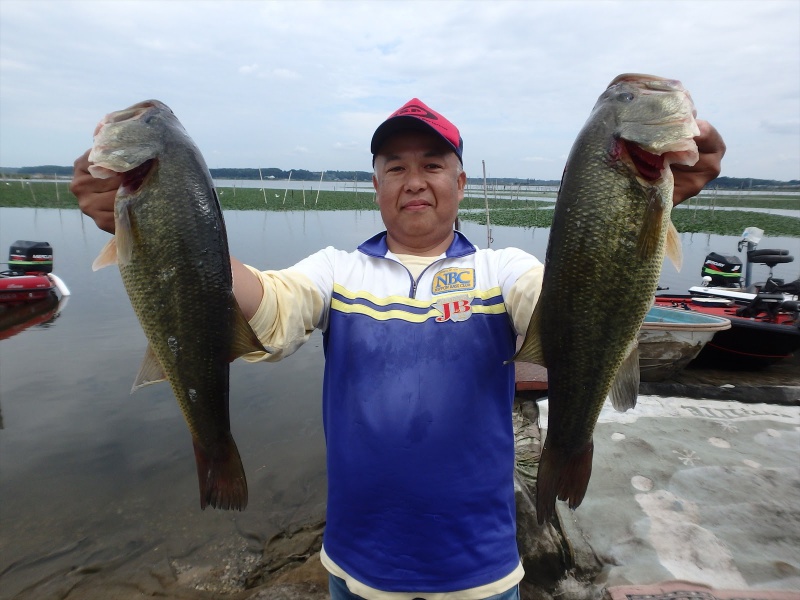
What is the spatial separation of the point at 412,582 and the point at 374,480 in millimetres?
433

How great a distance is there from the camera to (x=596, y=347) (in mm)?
1963

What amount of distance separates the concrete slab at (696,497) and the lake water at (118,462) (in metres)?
3.50

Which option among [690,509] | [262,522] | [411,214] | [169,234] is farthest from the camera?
[262,522]

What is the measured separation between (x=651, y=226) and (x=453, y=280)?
0.85m

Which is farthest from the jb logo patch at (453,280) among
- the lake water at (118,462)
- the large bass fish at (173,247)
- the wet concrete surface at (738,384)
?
the wet concrete surface at (738,384)

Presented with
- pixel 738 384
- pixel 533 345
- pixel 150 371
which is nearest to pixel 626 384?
pixel 533 345

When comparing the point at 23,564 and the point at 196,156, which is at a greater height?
the point at 196,156

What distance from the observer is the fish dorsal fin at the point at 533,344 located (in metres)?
2.00

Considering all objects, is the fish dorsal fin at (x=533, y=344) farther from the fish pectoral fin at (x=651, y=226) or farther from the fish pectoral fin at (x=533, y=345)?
the fish pectoral fin at (x=651, y=226)

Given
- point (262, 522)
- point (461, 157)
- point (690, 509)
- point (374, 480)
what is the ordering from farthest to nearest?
point (262, 522), point (690, 509), point (461, 157), point (374, 480)

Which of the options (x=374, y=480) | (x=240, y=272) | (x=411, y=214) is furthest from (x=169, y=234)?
(x=374, y=480)

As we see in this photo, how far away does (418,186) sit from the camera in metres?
2.38

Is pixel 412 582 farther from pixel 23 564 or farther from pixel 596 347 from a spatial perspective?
pixel 23 564

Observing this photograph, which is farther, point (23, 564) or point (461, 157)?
point (23, 564)
